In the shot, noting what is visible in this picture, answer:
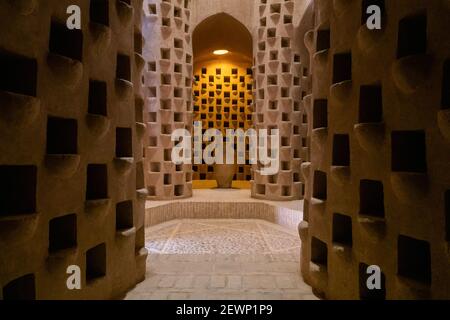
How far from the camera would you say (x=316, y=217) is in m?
2.35

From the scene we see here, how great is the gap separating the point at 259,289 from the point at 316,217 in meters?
0.69

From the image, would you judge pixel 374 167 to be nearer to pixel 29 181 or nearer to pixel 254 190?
pixel 29 181

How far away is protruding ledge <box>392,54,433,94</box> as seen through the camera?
1434mm

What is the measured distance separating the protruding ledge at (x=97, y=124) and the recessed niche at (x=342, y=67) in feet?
4.90

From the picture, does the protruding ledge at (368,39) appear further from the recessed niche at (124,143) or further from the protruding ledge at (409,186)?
the recessed niche at (124,143)

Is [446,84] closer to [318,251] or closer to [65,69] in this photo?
[318,251]

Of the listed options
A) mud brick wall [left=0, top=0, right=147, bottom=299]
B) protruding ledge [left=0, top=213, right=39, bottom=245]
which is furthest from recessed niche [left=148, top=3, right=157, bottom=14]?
protruding ledge [left=0, top=213, right=39, bottom=245]

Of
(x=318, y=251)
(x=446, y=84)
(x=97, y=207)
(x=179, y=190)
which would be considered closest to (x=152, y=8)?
(x=179, y=190)

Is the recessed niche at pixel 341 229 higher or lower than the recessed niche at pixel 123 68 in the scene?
lower

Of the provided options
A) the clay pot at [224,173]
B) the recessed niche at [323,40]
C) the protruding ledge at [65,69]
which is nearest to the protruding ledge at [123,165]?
the protruding ledge at [65,69]

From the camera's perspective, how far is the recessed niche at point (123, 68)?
233 cm

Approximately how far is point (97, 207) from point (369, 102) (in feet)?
5.66
